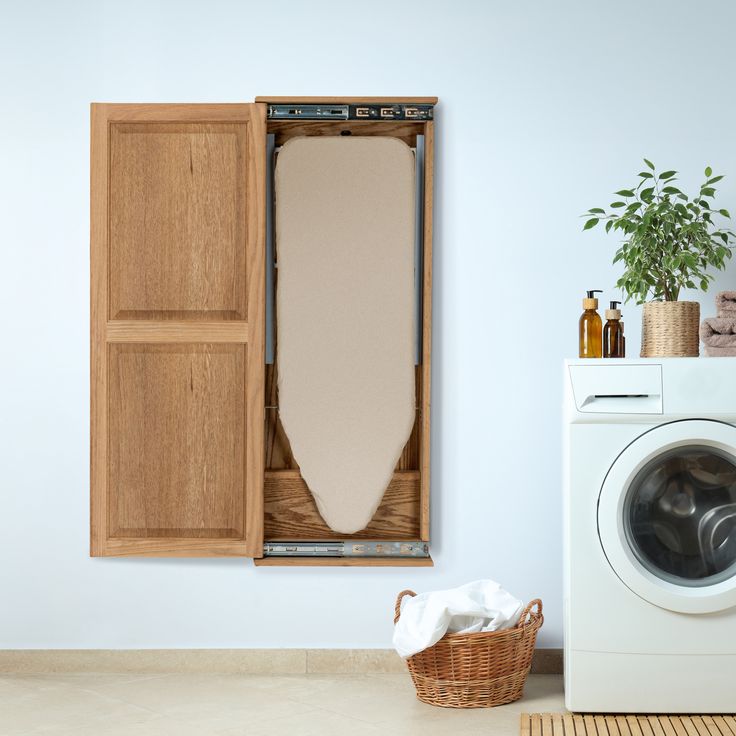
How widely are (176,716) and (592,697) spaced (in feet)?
3.44

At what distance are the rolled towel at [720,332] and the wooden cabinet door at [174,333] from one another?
1.26 metres

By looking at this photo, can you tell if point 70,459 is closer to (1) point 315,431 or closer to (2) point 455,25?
(1) point 315,431

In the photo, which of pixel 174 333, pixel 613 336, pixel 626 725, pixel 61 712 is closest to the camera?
pixel 626 725

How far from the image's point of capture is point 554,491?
Answer: 8.57 feet

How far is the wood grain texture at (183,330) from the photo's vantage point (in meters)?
2.56

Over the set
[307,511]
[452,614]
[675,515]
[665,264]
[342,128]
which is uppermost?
[342,128]

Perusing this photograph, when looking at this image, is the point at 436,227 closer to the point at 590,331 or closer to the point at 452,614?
the point at 590,331

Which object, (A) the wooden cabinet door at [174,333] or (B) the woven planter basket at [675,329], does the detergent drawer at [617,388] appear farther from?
(A) the wooden cabinet door at [174,333]

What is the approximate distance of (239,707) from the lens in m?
2.26

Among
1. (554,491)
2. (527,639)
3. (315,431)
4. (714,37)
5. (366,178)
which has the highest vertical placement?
(714,37)

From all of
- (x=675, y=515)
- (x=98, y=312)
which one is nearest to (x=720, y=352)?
(x=675, y=515)

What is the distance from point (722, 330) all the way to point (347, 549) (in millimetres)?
1237

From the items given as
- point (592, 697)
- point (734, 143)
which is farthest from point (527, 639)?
point (734, 143)

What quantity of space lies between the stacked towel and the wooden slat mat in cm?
92
